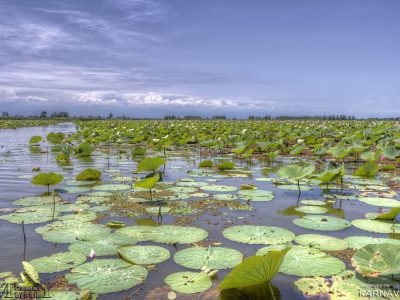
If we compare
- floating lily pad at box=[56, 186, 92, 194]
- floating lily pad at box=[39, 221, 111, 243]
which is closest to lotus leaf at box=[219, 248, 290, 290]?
floating lily pad at box=[39, 221, 111, 243]

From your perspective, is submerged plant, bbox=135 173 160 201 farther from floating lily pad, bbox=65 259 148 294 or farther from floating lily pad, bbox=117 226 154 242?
floating lily pad, bbox=65 259 148 294

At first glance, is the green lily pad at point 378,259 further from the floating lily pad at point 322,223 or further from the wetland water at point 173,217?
the floating lily pad at point 322,223

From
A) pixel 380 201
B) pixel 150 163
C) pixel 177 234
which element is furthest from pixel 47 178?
pixel 380 201

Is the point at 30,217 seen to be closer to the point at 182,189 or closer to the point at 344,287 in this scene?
the point at 182,189

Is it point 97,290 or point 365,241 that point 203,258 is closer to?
point 97,290

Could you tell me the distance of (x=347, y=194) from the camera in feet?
17.6

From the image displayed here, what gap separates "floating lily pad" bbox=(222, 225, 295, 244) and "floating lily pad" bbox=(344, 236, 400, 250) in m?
0.49

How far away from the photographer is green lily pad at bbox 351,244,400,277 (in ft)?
7.89

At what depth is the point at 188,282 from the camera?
248cm

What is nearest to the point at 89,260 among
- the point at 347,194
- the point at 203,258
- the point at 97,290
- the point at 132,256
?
the point at 132,256

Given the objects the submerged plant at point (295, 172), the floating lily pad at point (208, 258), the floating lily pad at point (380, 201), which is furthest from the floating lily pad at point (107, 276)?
the floating lily pad at point (380, 201)

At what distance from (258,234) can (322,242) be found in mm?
561

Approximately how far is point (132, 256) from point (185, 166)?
547cm

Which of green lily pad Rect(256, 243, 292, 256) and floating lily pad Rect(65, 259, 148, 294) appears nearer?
floating lily pad Rect(65, 259, 148, 294)
